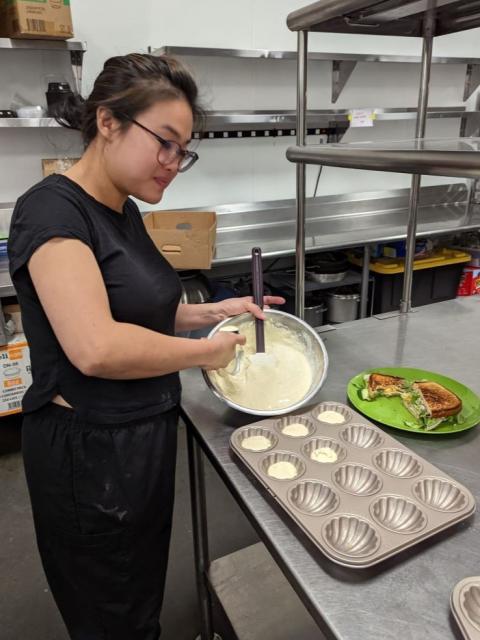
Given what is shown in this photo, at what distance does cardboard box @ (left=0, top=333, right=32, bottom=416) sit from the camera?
2.30 meters

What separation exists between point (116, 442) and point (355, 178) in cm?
310

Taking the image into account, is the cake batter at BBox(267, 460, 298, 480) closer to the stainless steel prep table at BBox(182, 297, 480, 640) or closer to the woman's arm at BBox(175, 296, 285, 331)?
the stainless steel prep table at BBox(182, 297, 480, 640)

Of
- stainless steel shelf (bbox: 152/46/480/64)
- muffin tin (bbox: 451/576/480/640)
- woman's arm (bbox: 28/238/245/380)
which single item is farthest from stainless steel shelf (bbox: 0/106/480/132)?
muffin tin (bbox: 451/576/480/640)

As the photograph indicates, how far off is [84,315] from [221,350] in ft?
0.96

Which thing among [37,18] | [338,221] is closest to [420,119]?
[37,18]

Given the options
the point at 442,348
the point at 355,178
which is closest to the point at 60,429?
the point at 442,348

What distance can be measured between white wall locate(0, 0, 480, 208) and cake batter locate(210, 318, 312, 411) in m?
1.48

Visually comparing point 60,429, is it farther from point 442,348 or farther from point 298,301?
point 442,348

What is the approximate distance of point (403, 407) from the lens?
107 cm

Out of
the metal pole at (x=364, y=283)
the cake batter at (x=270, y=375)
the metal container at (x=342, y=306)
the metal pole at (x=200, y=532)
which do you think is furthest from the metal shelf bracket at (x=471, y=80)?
the metal pole at (x=200, y=532)

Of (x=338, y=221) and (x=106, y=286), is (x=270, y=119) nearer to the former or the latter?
(x=338, y=221)

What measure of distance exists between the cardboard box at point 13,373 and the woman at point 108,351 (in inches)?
52.7

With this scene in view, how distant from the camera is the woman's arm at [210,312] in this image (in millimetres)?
1230

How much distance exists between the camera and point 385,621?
→ 2.06 feet
